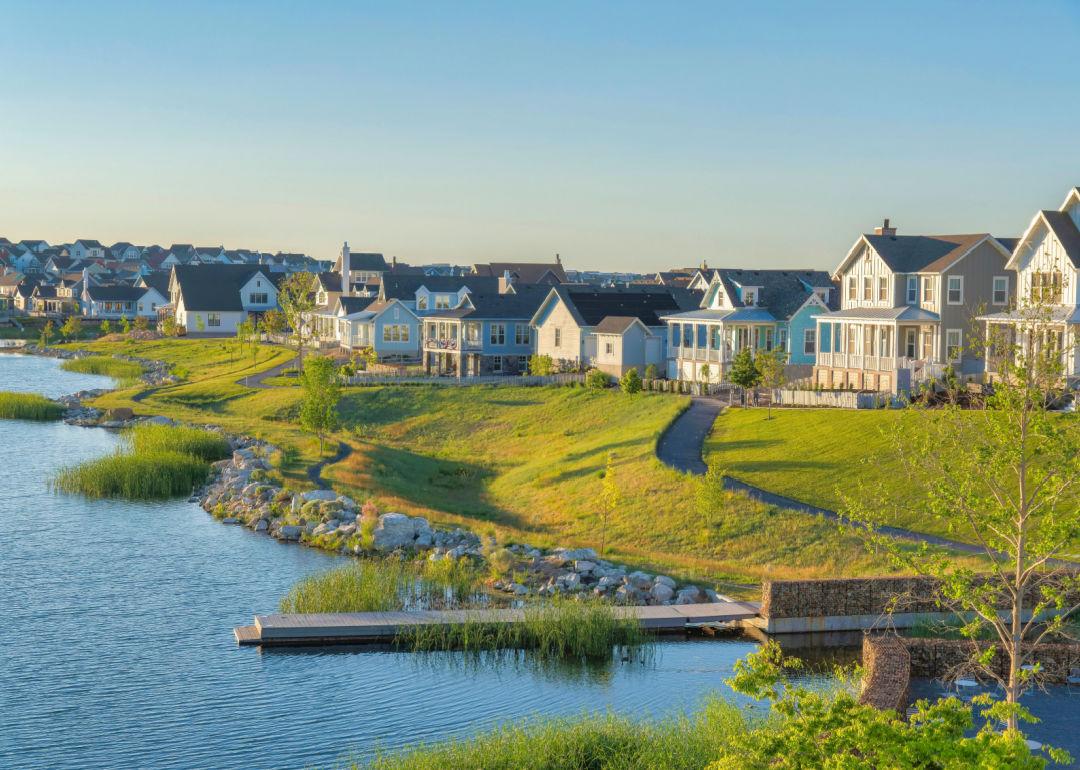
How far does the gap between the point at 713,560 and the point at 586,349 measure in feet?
132

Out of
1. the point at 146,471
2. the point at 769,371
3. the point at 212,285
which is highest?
the point at 212,285

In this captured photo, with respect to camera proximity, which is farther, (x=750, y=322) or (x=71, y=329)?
(x=71, y=329)

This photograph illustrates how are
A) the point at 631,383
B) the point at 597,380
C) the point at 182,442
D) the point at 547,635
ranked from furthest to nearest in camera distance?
the point at 597,380
the point at 631,383
the point at 182,442
the point at 547,635

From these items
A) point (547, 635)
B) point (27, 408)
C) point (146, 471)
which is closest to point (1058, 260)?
point (547, 635)

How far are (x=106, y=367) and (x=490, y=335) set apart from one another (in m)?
42.2

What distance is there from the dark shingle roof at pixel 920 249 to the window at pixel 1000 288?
81.9 inches

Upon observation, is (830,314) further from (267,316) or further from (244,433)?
(267,316)

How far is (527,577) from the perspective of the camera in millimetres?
33156

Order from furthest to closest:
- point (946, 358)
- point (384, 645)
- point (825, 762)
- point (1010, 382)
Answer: point (946, 358)
point (384, 645)
point (1010, 382)
point (825, 762)

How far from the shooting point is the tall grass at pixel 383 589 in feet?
98.2

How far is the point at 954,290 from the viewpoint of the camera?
56062 millimetres

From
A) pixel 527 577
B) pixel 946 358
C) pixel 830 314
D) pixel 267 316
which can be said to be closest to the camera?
pixel 527 577

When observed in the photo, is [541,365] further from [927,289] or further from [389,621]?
[389,621]

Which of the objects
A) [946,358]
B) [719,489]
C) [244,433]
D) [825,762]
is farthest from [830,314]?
[825,762]
